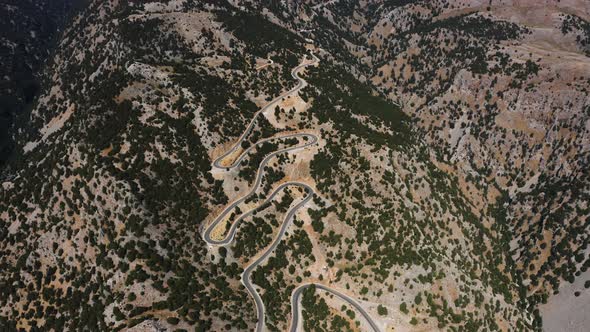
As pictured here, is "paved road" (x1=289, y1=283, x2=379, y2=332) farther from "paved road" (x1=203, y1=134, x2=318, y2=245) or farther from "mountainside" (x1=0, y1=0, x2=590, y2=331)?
"paved road" (x1=203, y1=134, x2=318, y2=245)

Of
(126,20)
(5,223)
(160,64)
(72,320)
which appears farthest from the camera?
(126,20)

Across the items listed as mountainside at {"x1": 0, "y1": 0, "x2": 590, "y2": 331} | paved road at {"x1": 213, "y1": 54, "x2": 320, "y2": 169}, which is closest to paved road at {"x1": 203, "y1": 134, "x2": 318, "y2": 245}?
mountainside at {"x1": 0, "y1": 0, "x2": 590, "y2": 331}

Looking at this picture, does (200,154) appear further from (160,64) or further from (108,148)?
(160,64)

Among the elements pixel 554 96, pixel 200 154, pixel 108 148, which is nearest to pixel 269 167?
pixel 200 154

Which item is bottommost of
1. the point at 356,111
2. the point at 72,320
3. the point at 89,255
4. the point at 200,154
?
the point at 72,320

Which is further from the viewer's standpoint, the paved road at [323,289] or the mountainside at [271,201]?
the mountainside at [271,201]

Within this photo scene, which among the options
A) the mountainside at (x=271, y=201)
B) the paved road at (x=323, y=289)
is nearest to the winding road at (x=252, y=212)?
the paved road at (x=323, y=289)

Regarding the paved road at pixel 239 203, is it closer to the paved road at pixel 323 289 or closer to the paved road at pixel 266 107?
the paved road at pixel 266 107

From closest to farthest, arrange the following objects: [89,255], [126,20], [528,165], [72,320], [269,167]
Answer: [72,320] → [89,255] → [269,167] → [528,165] → [126,20]
